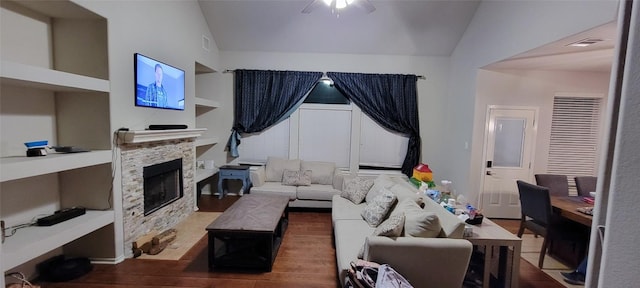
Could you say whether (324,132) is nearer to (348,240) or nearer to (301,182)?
(301,182)

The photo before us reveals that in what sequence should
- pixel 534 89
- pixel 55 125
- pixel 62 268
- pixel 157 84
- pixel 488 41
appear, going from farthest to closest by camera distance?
pixel 534 89, pixel 488 41, pixel 157 84, pixel 55 125, pixel 62 268

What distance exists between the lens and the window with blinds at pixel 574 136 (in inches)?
178

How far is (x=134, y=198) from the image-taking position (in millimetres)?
3156

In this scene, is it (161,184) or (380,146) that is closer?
(161,184)

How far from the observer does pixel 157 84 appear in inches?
138

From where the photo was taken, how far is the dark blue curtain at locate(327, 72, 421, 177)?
5438mm

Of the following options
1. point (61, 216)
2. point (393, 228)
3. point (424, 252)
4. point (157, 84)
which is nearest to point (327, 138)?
point (157, 84)

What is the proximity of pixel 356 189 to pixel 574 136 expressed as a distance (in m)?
3.60

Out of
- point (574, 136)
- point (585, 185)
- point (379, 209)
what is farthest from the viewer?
point (574, 136)

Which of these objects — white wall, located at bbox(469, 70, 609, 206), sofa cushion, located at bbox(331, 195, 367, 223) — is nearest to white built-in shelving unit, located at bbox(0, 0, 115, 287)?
sofa cushion, located at bbox(331, 195, 367, 223)

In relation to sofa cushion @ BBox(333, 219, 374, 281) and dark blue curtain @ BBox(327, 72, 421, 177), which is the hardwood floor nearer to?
sofa cushion @ BBox(333, 219, 374, 281)

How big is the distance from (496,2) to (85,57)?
16.0 ft

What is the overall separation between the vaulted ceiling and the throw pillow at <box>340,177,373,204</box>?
2.47m

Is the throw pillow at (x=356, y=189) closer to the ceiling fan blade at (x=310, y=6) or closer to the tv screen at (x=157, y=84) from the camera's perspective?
the ceiling fan blade at (x=310, y=6)
